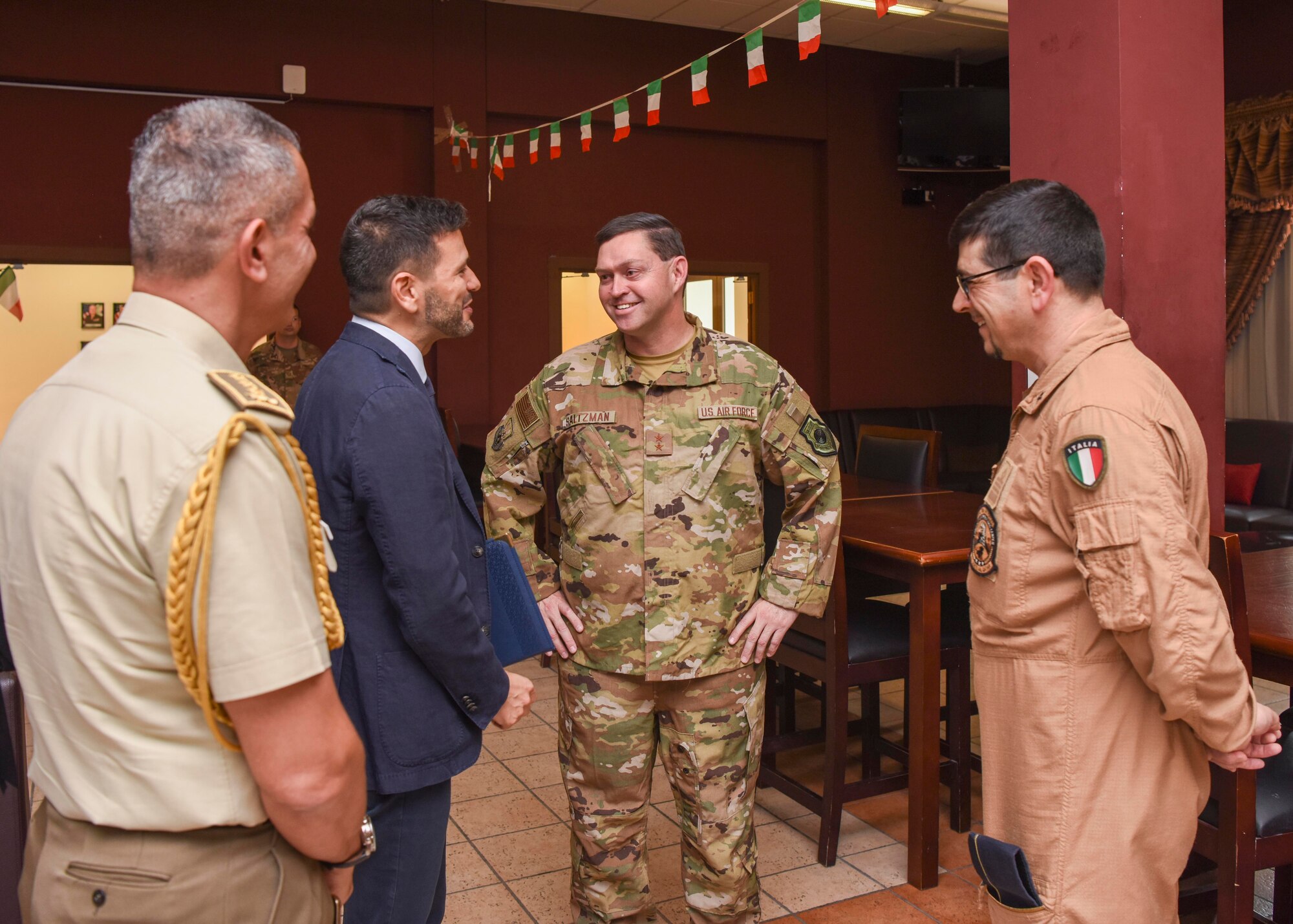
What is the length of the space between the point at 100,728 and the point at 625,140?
675cm

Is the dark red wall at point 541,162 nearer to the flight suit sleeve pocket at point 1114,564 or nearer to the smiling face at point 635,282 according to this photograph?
the smiling face at point 635,282

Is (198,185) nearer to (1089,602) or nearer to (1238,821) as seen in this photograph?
(1089,602)

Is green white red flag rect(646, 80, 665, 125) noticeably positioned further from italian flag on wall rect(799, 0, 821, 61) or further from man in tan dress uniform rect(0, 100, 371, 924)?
man in tan dress uniform rect(0, 100, 371, 924)

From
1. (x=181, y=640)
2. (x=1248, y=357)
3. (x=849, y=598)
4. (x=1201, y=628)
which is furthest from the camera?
(x=1248, y=357)

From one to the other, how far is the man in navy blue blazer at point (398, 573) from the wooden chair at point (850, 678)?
1.38 meters

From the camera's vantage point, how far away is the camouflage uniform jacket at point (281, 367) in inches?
244

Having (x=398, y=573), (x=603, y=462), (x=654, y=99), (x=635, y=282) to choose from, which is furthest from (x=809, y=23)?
(x=398, y=573)

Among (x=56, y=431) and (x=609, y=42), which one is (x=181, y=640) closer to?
(x=56, y=431)

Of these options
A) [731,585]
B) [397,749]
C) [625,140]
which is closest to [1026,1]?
[731,585]

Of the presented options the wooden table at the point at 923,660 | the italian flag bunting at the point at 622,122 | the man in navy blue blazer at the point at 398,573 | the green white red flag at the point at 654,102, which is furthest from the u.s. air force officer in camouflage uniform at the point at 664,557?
the italian flag bunting at the point at 622,122

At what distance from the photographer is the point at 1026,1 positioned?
2.78 metres

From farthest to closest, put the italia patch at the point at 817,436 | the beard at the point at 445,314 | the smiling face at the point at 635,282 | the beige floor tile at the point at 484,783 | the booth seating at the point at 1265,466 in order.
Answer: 1. the booth seating at the point at 1265,466
2. the beige floor tile at the point at 484,783
3. the italia patch at the point at 817,436
4. the smiling face at the point at 635,282
5. the beard at the point at 445,314

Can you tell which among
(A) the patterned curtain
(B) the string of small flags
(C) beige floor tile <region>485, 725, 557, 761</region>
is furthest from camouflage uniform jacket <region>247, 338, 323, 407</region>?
(A) the patterned curtain

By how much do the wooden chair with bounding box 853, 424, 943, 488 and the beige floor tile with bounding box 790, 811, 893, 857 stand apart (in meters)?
1.52
